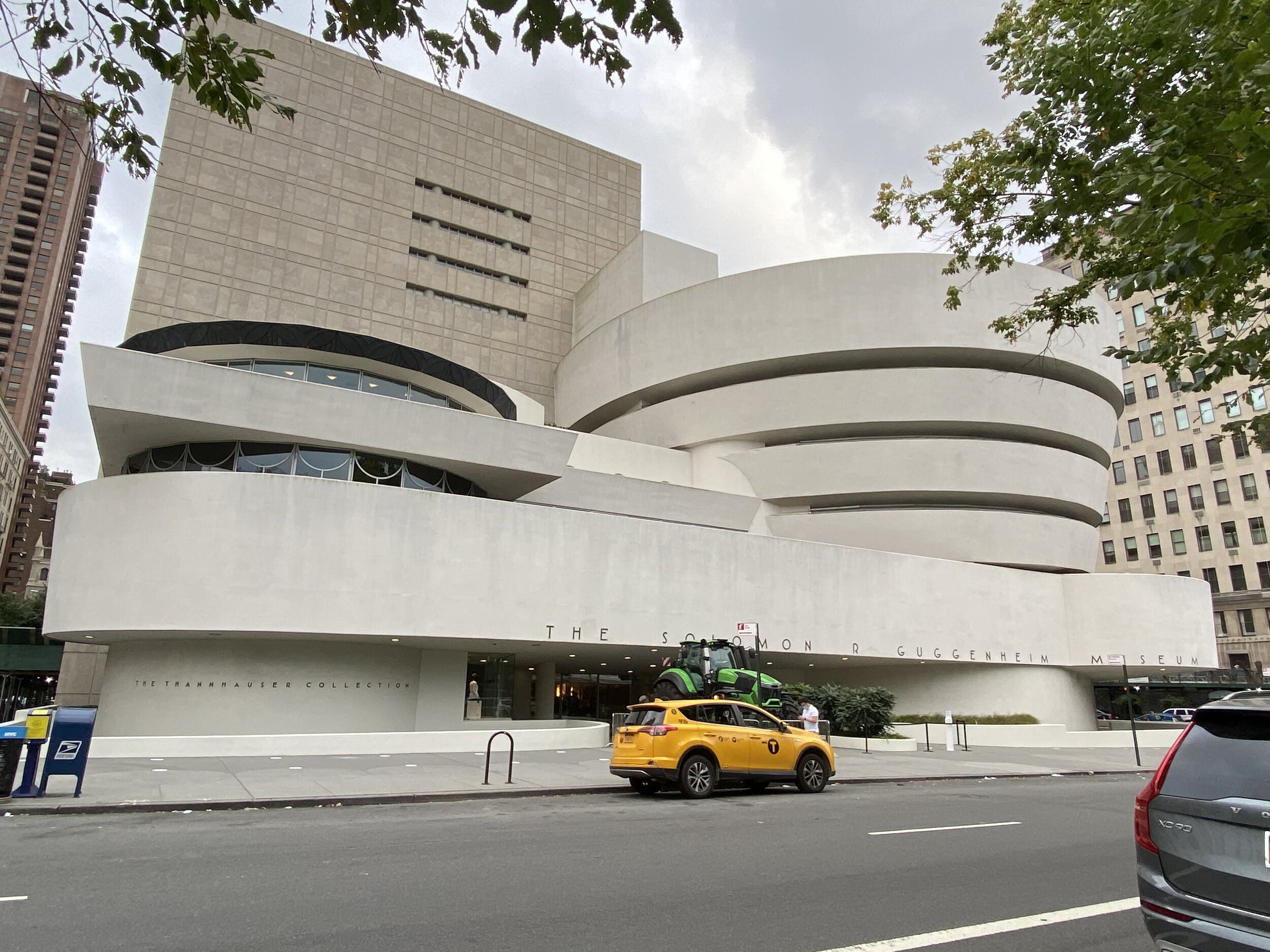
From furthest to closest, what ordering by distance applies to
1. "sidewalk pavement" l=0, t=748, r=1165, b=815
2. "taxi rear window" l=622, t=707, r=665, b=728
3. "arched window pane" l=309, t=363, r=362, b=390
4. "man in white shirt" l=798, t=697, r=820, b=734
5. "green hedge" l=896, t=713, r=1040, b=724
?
"green hedge" l=896, t=713, r=1040, b=724
"arched window pane" l=309, t=363, r=362, b=390
"man in white shirt" l=798, t=697, r=820, b=734
"taxi rear window" l=622, t=707, r=665, b=728
"sidewalk pavement" l=0, t=748, r=1165, b=815

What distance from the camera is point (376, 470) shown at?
1078 inches

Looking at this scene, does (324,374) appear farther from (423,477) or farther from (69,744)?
(69,744)

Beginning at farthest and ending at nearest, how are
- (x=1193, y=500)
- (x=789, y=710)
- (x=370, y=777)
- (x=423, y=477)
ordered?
(x=1193, y=500) → (x=423, y=477) → (x=789, y=710) → (x=370, y=777)

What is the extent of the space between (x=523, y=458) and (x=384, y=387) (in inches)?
223

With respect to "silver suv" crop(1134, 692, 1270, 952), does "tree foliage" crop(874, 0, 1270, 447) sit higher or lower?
higher

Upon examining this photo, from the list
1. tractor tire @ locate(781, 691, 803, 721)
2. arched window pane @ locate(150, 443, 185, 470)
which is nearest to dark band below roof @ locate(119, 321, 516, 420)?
arched window pane @ locate(150, 443, 185, 470)

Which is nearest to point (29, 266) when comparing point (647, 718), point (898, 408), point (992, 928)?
point (898, 408)

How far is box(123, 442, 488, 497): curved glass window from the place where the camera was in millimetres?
25938

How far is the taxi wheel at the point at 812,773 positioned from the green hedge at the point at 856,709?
1312 centimetres

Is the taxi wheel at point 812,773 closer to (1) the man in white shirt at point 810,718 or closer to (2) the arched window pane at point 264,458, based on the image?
(1) the man in white shirt at point 810,718

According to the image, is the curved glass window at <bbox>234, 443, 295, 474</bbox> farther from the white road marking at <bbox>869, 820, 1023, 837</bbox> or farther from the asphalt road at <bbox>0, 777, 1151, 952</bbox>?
the white road marking at <bbox>869, 820, 1023, 837</bbox>

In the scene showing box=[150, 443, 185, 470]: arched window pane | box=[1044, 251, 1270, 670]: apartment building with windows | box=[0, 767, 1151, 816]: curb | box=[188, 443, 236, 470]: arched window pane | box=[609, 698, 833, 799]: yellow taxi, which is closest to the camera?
box=[0, 767, 1151, 816]: curb

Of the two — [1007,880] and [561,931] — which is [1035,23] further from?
[561,931]

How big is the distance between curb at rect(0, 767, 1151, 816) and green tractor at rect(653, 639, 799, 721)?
16.6ft
